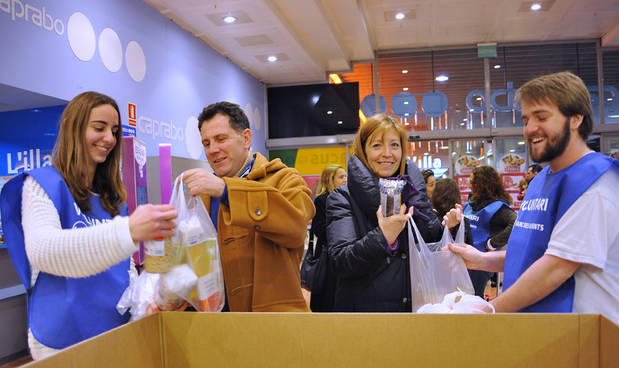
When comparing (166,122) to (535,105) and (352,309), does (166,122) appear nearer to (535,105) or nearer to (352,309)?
(352,309)

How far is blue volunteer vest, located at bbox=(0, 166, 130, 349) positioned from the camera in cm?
106

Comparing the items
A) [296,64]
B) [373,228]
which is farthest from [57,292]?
[296,64]

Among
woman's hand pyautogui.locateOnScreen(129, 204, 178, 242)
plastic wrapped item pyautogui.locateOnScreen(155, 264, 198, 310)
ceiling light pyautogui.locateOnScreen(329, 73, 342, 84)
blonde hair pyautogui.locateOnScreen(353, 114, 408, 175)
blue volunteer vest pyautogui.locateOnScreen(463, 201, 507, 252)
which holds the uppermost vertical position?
ceiling light pyautogui.locateOnScreen(329, 73, 342, 84)

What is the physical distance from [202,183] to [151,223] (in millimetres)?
297

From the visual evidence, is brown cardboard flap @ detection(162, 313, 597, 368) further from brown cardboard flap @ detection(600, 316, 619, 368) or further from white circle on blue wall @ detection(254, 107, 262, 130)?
white circle on blue wall @ detection(254, 107, 262, 130)

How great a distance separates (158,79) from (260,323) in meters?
5.02

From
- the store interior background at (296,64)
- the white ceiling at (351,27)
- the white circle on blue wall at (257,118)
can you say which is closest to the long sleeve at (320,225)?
the store interior background at (296,64)

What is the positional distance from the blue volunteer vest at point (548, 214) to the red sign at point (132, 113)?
423 centimetres

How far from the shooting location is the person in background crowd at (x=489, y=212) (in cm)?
369

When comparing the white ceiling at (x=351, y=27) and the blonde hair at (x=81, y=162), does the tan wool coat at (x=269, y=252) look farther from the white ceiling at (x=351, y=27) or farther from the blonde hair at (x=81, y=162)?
the white ceiling at (x=351, y=27)

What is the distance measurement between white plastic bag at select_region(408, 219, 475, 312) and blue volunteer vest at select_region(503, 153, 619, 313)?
210mm

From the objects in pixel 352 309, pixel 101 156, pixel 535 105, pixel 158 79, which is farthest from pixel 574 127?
pixel 158 79

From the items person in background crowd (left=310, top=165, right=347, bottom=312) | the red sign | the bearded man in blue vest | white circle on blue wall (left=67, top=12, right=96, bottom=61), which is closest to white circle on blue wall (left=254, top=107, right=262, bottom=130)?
the red sign

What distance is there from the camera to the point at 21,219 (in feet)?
3.58
